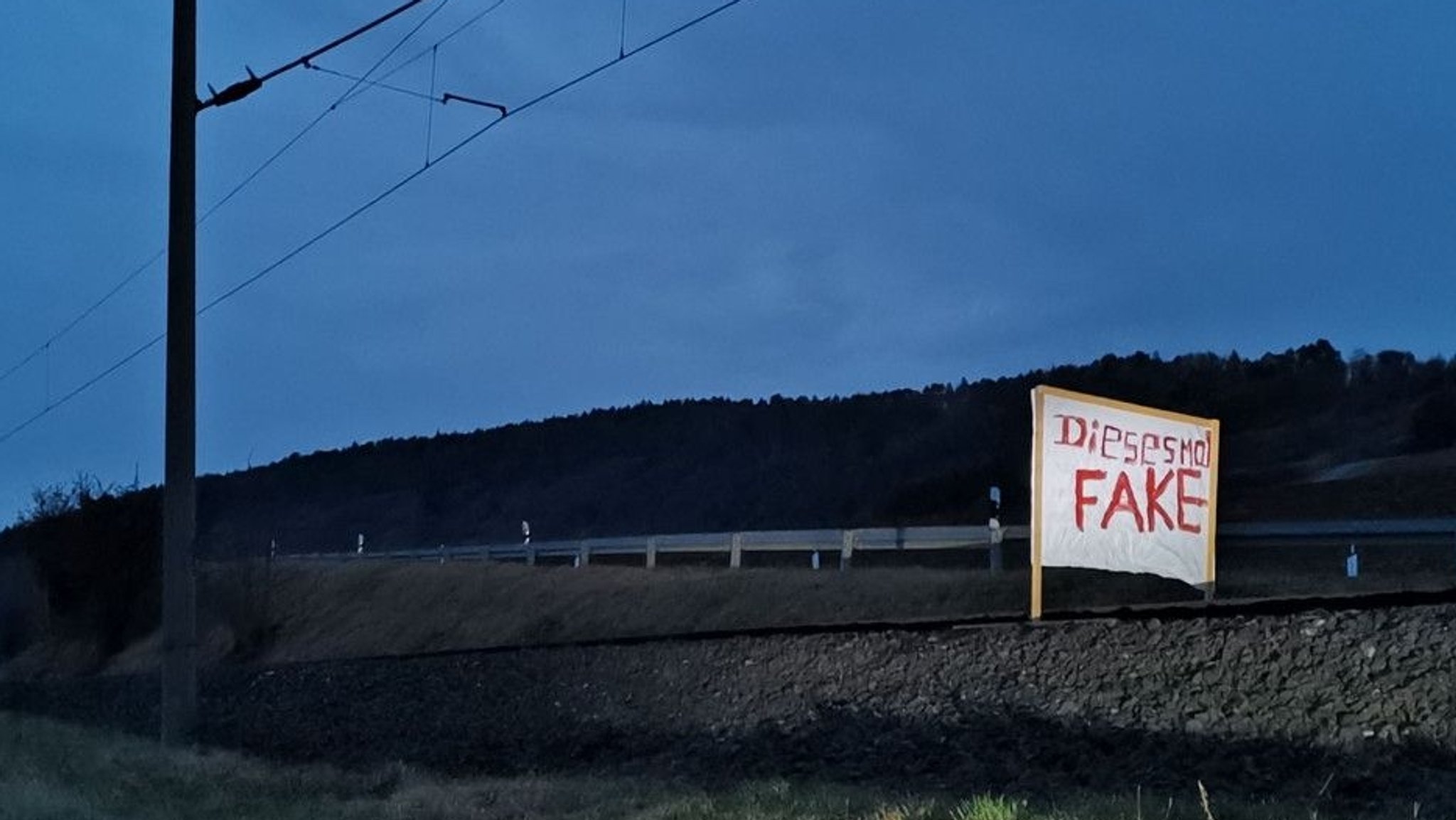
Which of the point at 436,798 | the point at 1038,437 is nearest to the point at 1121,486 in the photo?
the point at 1038,437

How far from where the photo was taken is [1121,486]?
16.4 metres

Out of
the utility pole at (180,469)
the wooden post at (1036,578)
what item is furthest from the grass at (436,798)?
the wooden post at (1036,578)

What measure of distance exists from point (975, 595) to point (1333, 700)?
12033mm

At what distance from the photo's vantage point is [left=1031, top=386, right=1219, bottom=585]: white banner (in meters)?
15.7

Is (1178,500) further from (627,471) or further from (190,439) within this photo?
(627,471)

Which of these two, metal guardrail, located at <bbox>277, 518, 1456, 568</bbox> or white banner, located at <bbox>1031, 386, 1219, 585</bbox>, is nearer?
white banner, located at <bbox>1031, 386, 1219, 585</bbox>

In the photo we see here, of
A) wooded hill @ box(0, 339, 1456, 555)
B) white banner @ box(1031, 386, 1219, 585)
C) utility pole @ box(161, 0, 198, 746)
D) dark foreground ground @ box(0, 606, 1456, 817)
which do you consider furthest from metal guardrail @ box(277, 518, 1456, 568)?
utility pole @ box(161, 0, 198, 746)

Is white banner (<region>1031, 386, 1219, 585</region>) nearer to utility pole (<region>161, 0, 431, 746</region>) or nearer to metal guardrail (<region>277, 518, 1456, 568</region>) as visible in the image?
metal guardrail (<region>277, 518, 1456, 568</region>)

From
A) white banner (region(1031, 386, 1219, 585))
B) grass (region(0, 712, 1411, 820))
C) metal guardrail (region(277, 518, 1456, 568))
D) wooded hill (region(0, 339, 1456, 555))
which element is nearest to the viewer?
grass (region(0, 712, 1411, 820))

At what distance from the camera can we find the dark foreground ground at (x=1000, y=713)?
11070 mm

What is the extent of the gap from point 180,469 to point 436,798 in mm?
8796

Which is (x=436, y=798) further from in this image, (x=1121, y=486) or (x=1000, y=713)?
(x=1121, y=486)

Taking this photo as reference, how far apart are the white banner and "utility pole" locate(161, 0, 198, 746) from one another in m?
10.6

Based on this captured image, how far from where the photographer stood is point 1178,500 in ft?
55.7
